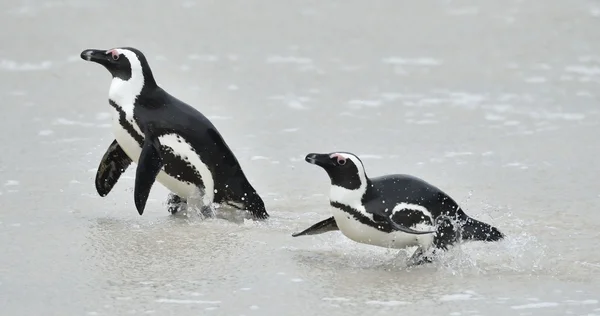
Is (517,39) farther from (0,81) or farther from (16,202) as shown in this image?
(16,202)

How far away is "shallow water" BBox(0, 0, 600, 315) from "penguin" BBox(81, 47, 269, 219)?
14cm

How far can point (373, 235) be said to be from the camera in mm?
4473

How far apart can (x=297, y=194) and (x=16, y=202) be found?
1321 millimetres

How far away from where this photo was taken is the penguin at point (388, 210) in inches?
175

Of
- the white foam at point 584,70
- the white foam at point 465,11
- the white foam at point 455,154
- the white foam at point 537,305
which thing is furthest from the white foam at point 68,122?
the white foam at point 465,11

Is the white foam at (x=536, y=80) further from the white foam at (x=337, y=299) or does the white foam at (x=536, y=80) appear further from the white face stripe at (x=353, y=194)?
the white foam at (x=337, y=299)

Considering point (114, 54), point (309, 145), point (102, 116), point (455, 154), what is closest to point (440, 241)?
point (114, 54)

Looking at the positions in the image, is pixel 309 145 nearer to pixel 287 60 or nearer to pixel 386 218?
pixel 287 60

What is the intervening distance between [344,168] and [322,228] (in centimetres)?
36

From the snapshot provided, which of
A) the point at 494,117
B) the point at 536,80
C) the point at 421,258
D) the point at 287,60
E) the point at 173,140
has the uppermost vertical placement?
the point at 287,60

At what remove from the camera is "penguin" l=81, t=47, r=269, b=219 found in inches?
207

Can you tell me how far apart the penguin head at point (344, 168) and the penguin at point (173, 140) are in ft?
2.93

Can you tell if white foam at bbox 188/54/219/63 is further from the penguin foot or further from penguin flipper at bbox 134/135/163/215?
the penguin foot

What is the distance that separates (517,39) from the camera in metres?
9.52
